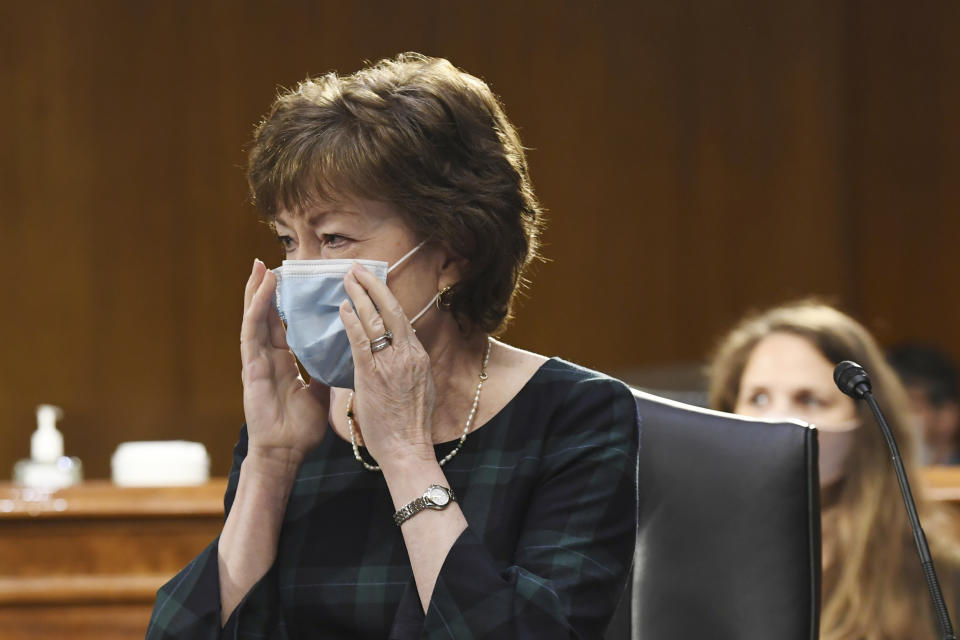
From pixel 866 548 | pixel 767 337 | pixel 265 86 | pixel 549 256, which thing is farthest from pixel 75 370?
pixel 866 548

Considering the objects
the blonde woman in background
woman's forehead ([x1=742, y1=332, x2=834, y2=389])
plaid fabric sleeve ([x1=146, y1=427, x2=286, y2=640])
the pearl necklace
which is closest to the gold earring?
the pearl necklace

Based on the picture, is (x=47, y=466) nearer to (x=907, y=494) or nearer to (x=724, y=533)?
(x=724, y=533)

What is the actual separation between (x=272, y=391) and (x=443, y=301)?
0.22m

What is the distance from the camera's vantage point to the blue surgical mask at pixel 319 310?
143cm

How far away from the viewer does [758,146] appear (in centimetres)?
518

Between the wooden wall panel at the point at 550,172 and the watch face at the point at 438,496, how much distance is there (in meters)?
3.52

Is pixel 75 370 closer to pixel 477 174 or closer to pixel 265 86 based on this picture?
pixel 265 86

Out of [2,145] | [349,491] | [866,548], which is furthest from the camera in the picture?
[2,145]

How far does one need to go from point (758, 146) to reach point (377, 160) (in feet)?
13.1

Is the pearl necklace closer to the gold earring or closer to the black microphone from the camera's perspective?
the gold earring

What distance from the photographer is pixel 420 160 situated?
1.43 meters

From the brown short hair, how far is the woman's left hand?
0.34ft

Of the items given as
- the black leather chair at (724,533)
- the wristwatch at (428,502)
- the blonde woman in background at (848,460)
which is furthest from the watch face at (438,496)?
the blonde woman in background at (848,460)

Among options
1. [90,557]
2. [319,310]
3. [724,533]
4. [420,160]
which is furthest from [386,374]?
[90,557]
